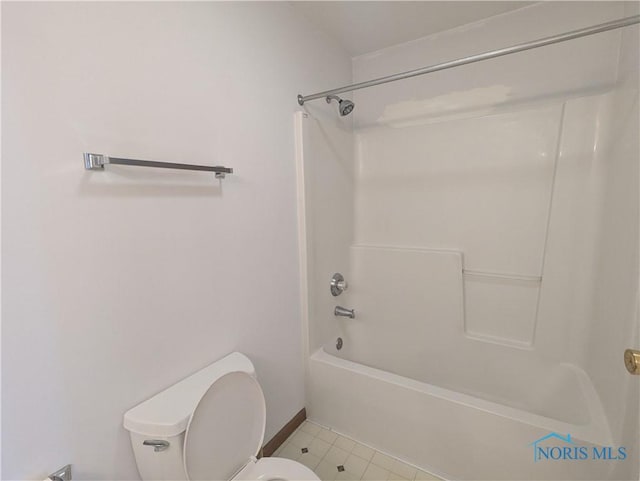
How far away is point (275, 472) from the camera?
3.57 feet

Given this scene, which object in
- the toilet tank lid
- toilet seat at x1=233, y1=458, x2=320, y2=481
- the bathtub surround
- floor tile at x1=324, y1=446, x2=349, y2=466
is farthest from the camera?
floor tile at x1=324, y1=446, x2=349, y2=466

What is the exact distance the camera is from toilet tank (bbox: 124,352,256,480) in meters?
0.89

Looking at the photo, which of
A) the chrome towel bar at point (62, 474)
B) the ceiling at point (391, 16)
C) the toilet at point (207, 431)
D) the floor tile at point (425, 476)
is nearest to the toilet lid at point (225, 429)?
the toilet at point (207, 431)

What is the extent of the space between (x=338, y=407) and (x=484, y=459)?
28.9 inches

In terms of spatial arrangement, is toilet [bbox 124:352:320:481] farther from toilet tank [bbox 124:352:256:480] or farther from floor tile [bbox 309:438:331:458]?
floor tile [bbox 309:438:331:458]

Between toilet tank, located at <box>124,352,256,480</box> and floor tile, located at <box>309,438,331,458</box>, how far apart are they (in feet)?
2.84

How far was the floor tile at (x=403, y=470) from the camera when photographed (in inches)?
56.6

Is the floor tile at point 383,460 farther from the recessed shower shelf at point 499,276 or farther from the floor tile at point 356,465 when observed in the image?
the recessed shower shelf at point 499,276

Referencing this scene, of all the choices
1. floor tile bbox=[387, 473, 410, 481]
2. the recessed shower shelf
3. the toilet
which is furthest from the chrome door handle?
the recessed shower shelf

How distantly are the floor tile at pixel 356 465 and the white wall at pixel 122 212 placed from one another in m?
0.67

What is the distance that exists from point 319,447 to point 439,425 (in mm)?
689

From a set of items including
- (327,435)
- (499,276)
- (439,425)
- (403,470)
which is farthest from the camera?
(499,276)

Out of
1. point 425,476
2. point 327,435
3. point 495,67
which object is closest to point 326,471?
point 327,435

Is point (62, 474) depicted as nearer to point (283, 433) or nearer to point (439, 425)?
point (283, 433)
